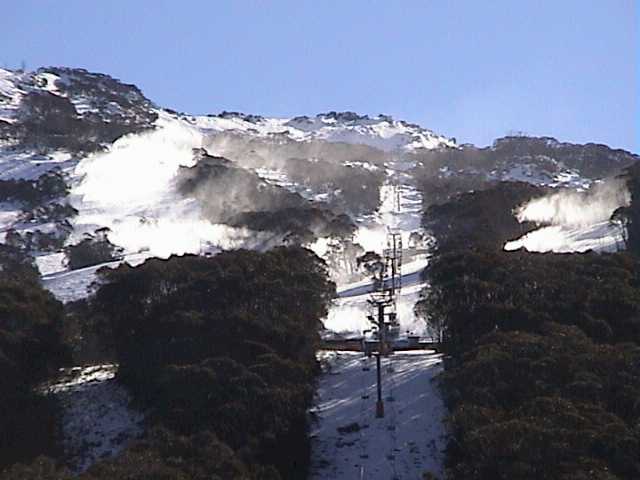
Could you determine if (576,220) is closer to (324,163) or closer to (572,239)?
(572,239)

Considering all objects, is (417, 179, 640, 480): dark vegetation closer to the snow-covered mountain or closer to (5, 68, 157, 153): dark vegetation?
the snow-covered mountain

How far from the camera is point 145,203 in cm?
7450

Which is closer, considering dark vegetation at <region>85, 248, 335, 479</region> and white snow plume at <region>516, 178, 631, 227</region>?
dark vegetation at <region>85, 248, 335, 479</region>

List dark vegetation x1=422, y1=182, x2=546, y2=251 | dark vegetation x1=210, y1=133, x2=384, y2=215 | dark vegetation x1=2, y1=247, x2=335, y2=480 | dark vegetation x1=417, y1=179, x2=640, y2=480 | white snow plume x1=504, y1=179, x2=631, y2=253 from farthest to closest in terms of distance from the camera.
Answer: dark vegetation x1=210, y1=133, x2=384, y2=215, dark vegetation x1=422, y1=182, x2=546, y2=251, white snow plume x1=504, y1=179, x2=631, y2=253, dark vegetation x1=2, y1=247, x2=335, y2=480, dark vegetation x1=417, y1=179, x2=640, y2=480

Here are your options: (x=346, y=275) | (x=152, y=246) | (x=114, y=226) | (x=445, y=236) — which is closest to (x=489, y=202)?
(x=445, y=236)

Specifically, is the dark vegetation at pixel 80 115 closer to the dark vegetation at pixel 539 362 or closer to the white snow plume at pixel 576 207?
the white snow plume at pixel 576 207

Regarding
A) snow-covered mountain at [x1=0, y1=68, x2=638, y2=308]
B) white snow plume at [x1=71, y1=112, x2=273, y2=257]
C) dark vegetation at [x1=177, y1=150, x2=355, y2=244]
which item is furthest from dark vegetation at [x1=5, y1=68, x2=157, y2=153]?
dark vegetation at [x1=177, y1=150, x2=355, y2=244]

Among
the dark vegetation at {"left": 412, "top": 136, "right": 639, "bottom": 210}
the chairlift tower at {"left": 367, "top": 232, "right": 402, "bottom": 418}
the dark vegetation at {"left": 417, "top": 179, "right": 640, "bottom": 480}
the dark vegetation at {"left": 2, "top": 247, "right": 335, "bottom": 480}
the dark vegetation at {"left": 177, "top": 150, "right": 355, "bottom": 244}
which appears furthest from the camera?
the dark vegetation at {"left": 412, "top": 136, "right": 639, "bottom": 210}

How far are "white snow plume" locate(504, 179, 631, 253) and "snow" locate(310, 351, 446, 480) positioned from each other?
17416mm

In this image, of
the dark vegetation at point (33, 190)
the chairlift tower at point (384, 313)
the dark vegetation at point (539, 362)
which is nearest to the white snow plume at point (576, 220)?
the chairlift tower at point (384, 313)

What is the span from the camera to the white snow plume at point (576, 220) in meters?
48.8

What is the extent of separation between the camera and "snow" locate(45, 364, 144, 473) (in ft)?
80.0

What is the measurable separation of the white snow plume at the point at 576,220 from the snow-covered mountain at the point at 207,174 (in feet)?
24.1

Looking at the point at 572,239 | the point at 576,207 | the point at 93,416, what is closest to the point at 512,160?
the point at 576,207
